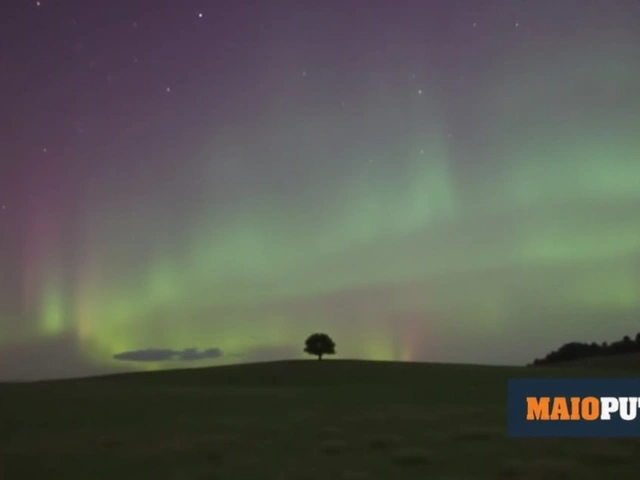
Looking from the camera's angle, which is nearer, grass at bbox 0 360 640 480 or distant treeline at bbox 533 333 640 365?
grass at bbox 0 360 640 480

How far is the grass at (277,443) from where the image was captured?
405 inches

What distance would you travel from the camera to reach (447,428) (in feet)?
44.3

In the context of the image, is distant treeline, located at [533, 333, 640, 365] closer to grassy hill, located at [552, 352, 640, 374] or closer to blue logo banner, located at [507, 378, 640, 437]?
grassy hill, located at [552, 352, 640, 374]

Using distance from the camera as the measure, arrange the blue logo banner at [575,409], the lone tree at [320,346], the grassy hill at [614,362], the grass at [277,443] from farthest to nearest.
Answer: the lone tree at [320,346] < the grassy hill at [614,362] < the blue logo banner at [575,409] < the grass at [277,443]

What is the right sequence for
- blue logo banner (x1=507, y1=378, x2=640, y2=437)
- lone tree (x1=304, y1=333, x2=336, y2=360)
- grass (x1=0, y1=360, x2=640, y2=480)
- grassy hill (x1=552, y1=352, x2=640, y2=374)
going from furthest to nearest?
lone tree (x1=304, y1=333, x2=336, y2=360) → grassy hill (x1=552, y1=352, x2=640, y2=374) → blue logo banner (x1=507, y1=378, x2=640, y2=437) → grass (x1=0, y1=360, x2=640, y2=480)

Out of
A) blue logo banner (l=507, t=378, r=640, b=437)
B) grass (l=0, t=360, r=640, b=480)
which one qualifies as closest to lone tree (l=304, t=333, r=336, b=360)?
grass (l=0, t=360, r=640, b=480)

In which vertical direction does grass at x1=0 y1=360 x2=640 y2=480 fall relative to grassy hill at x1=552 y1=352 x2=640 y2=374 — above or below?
above

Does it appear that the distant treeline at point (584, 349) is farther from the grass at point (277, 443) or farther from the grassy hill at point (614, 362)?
the grass at point (277, 443)

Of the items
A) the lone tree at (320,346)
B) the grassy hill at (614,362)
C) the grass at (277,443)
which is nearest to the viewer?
the grass at (277,443)

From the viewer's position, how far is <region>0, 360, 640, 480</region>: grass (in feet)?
33.8

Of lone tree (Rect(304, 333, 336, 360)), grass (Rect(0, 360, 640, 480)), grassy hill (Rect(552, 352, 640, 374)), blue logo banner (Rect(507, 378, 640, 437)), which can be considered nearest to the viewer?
grass (Rect(0, 360, 640, 480))

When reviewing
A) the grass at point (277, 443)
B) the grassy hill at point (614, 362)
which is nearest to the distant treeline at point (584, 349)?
the grassy hill at point (614, 362)

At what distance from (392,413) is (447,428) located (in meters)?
3.52

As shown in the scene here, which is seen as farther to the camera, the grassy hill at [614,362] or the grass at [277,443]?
the grassy hill at [614,362]
